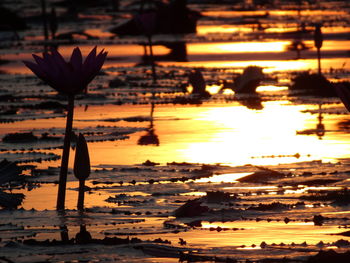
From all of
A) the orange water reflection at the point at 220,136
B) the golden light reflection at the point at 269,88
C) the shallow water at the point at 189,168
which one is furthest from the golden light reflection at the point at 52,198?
the golden light reflection at the point at 269,88

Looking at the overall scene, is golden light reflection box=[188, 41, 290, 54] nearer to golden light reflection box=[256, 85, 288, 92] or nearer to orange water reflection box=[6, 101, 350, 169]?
golden light reflection box=[256, 85, 288, 92]

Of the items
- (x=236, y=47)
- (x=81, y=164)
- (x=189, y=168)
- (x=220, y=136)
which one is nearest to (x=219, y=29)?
(x=236, y=47)

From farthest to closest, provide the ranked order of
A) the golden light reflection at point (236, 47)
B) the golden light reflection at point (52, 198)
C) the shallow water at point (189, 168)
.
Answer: the golden light reflection at point (236, 47), the golden light reflection at point (52, 198), the shallow water at point (189, 168)

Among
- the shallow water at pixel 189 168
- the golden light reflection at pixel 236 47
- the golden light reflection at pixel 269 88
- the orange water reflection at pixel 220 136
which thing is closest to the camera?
the shallow water at pixel 189 168

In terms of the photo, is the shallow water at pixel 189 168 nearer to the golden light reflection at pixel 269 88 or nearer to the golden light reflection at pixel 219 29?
the golden light reflection at pixel 269 88

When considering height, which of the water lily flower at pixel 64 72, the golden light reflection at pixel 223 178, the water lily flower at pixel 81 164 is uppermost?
the water lily flower at pixel 64 72

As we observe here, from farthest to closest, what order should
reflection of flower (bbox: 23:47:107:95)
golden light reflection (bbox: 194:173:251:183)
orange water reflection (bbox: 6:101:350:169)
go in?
orange water reflection (bbox: 6:101:350:169) < golden light reflection (bbox: 194:173:251:183) < reflection of flower (bbox: 23:47:107:95)

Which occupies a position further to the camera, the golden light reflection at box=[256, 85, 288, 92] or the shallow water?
the golden light reflection at box=[256, 85, 288, 92]

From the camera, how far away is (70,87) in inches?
219

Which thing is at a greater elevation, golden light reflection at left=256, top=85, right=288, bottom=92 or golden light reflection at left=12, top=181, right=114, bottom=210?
golden light reflection at left=256, top=85, right=288, bottom=92

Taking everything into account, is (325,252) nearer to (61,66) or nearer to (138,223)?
(138,223)

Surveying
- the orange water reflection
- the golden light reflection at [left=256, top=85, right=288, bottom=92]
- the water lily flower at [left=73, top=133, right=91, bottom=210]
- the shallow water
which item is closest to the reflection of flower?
the water lily flower at [left=73, top=133, right=91, bottom=210]

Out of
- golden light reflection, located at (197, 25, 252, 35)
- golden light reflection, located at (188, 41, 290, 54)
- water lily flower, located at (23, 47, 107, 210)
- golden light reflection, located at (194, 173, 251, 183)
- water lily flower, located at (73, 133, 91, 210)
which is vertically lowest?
golden light reflection, located at (194, 173, 251, 183)

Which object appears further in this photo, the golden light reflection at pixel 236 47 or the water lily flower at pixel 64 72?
the golden light reflection at pixel 236 47
